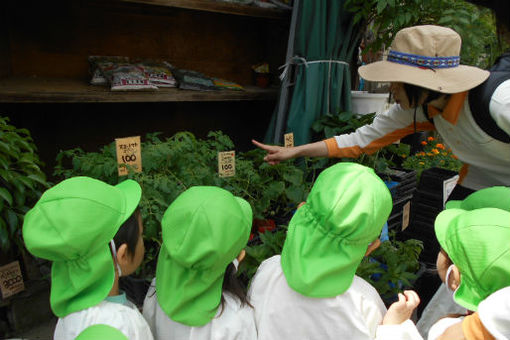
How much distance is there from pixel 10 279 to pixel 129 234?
1051mm

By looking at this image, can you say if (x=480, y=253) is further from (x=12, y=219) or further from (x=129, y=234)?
(x=12, y=219)

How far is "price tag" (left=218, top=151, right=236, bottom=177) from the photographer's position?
5.59ft

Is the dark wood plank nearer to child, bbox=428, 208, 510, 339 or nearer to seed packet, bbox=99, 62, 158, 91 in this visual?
seed packet, bbox=99, 62, 158, 91

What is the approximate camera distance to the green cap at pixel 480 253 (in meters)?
0.84

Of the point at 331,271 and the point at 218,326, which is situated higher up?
the point at 331,271

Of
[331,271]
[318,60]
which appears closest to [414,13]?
[318,60]

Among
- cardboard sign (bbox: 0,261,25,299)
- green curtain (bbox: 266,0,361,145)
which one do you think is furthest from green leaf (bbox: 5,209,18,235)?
green curtain (bbox: 266,0,361,145)

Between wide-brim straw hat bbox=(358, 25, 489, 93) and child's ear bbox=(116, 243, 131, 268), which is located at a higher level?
wide-brim straw hat bbox=(358, 25, 489, 93)

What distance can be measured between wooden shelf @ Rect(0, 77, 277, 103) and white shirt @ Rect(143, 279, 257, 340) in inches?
54.7

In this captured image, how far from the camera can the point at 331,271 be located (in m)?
0.96

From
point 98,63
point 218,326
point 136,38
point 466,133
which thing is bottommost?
point 218,326

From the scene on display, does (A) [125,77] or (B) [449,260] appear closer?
(B) [449,260]

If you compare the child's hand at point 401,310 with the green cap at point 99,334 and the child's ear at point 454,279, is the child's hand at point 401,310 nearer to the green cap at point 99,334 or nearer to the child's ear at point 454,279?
the child's ear at point 454,279

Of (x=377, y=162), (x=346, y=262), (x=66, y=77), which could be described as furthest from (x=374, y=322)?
(x=66, y=77)
